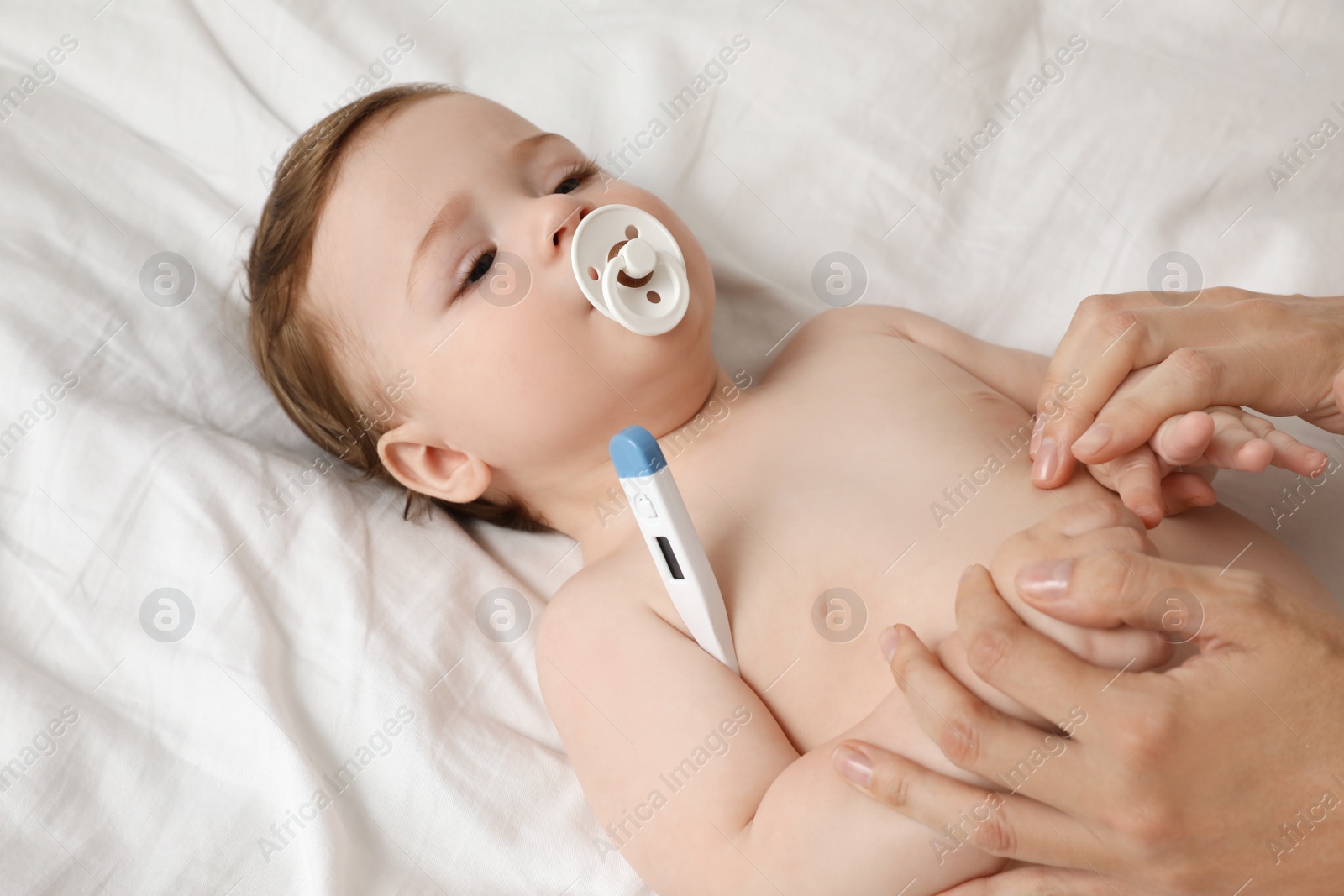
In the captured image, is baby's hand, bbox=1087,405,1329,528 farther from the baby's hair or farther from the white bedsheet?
the baby's hair

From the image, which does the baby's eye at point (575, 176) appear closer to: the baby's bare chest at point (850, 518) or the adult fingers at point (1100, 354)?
the baby's bare chest at point (850, 518)

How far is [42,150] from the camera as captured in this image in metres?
1.78

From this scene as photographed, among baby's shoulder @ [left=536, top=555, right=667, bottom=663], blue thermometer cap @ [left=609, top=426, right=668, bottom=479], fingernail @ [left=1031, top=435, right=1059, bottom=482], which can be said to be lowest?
baby's shoulder @ [left=536, top=555, right=667, bottom=663]

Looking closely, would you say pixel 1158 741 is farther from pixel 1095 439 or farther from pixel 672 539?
pixel 672 539

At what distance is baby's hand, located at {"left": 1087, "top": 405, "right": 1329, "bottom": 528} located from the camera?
1096mm

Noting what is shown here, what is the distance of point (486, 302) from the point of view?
1.38 metres

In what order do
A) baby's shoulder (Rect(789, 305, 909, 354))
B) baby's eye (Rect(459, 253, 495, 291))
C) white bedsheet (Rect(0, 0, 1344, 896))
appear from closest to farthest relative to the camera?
white bedsheet (Rect(0, 0, 1344, 896)) → baby's eye (Rect(459, 253, 495, 291)) → baby's shoulder (Rect(789, 305, 909, 354))

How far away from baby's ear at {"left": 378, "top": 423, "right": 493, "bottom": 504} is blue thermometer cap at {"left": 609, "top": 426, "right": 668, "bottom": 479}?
411 millimetres

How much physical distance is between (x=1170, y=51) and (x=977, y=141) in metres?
0.38

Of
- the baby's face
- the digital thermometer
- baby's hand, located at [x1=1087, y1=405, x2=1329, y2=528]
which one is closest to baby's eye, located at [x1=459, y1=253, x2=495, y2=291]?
the baby's face

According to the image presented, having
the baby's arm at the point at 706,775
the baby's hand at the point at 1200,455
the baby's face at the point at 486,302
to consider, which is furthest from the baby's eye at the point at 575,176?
the baby's hand at the point at 1200,455

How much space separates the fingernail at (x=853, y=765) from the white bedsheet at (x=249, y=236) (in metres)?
0.41

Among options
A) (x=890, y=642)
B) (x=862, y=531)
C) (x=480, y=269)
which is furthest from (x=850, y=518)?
(x=480, y=269)

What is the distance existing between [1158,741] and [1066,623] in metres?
0.15
